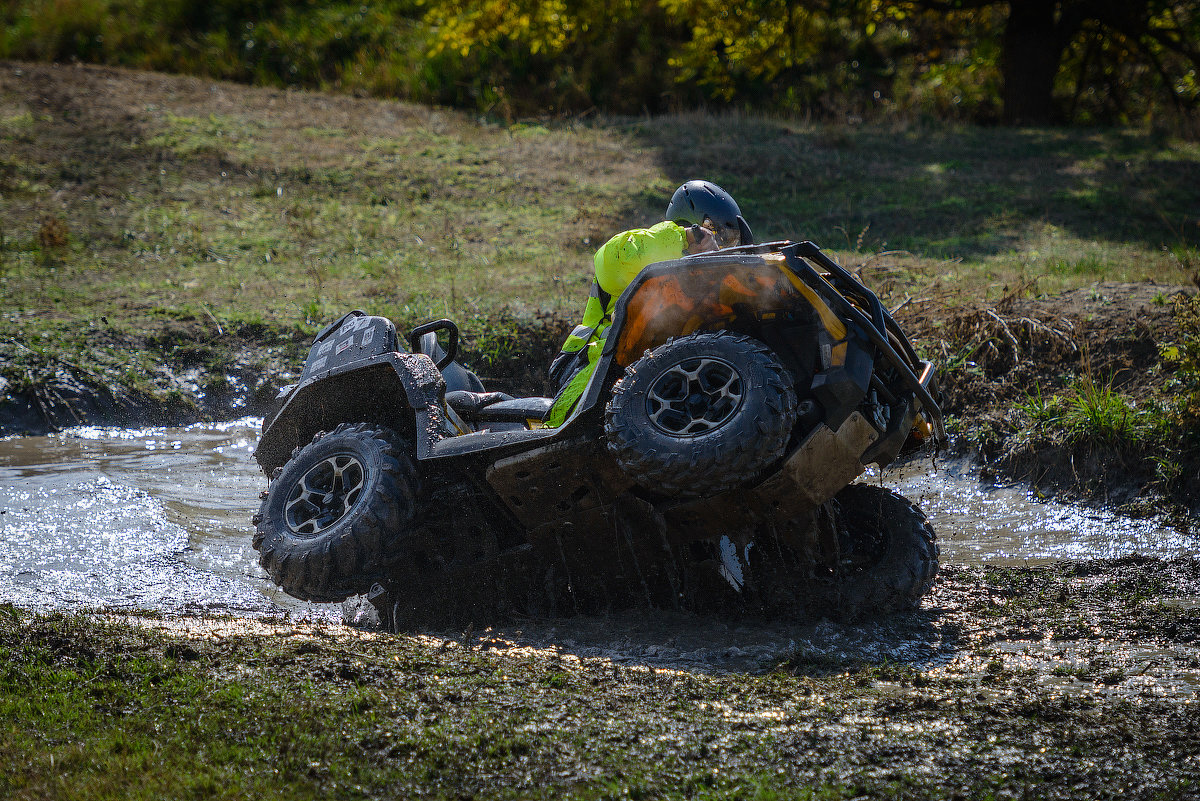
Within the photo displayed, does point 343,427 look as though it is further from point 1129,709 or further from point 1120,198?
point 1120,198

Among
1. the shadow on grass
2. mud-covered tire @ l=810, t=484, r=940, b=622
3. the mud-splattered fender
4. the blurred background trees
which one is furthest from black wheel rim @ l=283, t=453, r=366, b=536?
the blurred background trees

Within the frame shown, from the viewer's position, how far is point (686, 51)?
709 inches

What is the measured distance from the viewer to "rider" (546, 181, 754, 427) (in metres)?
4.89

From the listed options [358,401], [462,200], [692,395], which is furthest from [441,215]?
→ [692,395]

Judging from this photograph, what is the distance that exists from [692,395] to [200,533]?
3555 mm

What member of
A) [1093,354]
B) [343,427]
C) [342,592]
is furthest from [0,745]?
[1093,354]

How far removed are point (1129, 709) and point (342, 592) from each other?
10.2 feet

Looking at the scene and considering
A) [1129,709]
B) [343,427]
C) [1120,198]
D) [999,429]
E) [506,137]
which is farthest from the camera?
[506,137]

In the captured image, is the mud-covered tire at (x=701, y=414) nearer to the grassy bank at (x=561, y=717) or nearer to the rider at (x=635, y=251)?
the rider at (x=635, y=251)

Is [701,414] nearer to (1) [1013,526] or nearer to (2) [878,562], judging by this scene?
(2) [878,562]

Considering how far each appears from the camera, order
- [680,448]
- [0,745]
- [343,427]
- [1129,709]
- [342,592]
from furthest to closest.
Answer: [343,427] → [342,592] → [680,448] → [1129,709] → [0,745]

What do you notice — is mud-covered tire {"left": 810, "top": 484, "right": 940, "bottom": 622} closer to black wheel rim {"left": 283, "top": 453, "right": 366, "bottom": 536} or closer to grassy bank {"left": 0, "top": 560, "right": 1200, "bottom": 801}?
grassy bank {"left": 0, "top": 560, "right": 1200, "bottom": 801}

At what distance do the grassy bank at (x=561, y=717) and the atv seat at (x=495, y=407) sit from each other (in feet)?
3.75

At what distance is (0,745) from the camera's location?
3154mm
